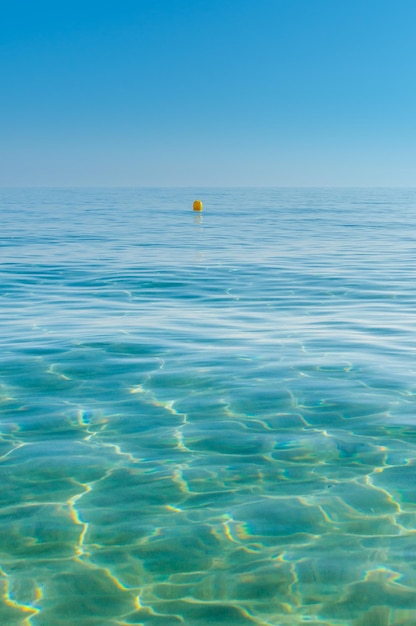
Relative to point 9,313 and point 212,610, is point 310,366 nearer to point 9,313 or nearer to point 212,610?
point 212,610

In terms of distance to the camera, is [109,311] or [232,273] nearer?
[109,311]

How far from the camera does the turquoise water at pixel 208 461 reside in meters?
3.16

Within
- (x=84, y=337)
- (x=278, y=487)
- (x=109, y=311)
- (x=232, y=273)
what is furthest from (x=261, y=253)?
(x=278, y=487)

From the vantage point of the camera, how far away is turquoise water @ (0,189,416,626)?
3.16 m

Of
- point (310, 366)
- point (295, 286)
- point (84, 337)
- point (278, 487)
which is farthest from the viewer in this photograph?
point (295, 286)

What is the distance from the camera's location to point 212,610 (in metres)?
3.04

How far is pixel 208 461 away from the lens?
4496 mm

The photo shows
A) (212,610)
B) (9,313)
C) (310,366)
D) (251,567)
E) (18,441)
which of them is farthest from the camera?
(9,313)

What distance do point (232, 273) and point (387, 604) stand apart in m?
10.2

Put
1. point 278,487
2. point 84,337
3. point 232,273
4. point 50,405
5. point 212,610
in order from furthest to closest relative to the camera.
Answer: point 232,273 → point 84,337 → point 50,405 → point 278,487 → point 212,610

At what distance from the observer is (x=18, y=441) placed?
15.8 ft

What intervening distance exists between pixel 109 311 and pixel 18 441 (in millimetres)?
4601

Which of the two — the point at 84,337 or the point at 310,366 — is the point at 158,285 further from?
the point at 310,366

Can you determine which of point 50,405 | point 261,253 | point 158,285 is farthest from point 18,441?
point 261,253
